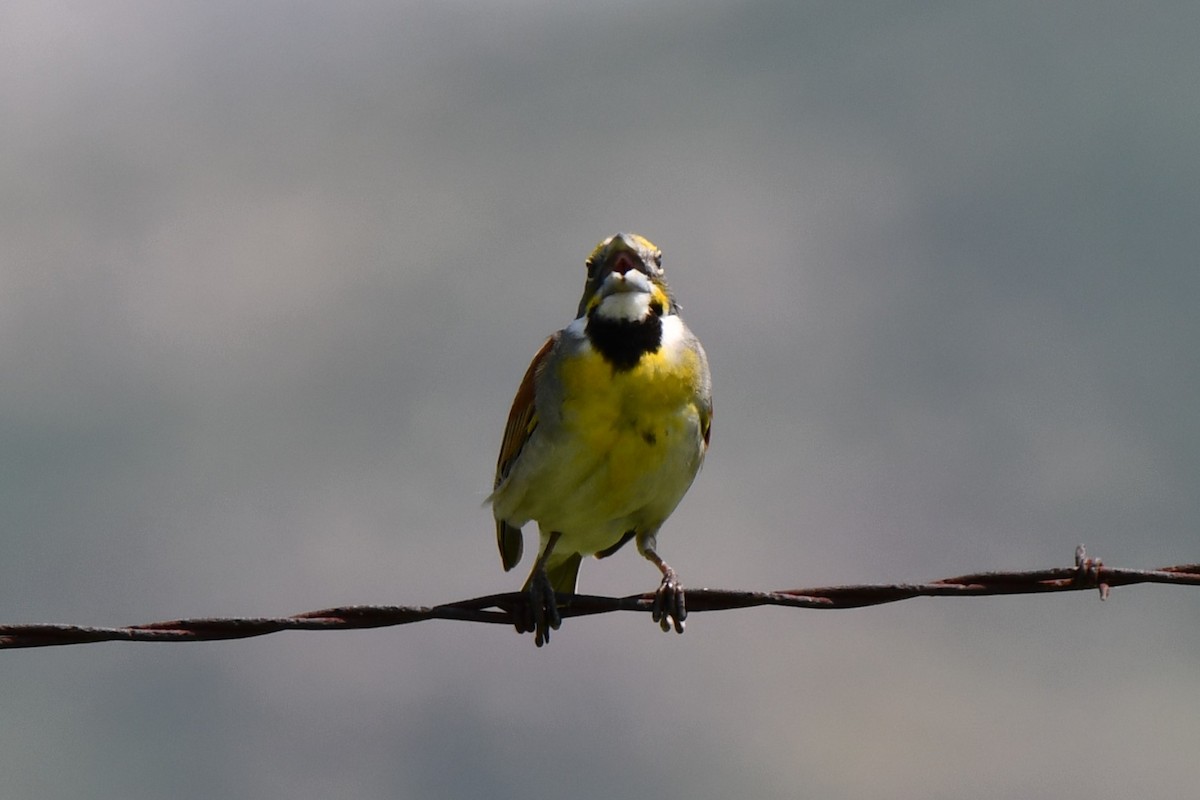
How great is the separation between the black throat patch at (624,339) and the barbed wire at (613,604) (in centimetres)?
224

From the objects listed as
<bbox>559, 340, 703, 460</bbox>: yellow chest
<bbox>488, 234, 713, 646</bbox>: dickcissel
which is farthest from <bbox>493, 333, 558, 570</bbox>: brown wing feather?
<bbox>559, 340, 703, 460</bbox>: yellow chest

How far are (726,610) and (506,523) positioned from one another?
3.21m

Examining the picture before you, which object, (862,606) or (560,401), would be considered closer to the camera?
(862,606)

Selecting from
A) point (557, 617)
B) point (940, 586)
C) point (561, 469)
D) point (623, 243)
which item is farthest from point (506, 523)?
point (940, 586)

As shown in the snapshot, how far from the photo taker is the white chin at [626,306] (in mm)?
8953

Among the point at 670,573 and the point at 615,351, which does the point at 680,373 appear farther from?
the point at 670,573

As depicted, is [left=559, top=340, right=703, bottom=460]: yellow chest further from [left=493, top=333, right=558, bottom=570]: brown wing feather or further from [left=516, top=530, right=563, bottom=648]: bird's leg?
[left=516, top=530, right=563, bottom=648]: bird's leg

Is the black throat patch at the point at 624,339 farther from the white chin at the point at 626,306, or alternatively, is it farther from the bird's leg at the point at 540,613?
the bird's leg at the point at 540,613

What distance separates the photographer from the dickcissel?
28.3ft

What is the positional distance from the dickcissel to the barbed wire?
1691 millimetres

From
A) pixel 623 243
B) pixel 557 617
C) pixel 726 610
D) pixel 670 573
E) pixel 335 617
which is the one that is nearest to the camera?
pixel 335 617

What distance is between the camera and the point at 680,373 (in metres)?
Answer: 8.77

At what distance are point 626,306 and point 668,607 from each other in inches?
79.2

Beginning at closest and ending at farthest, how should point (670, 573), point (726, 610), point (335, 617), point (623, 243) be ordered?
point (335, 617)
point (726, 610)
point (670, 573)
point (623, 243)
